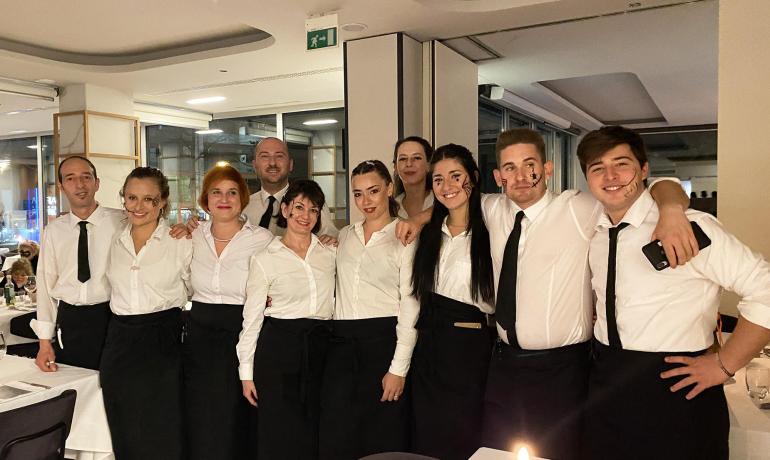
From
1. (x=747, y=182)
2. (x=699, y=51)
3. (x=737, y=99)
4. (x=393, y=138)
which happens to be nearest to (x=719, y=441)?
(x=747, y=182)

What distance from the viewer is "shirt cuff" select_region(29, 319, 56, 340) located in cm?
303

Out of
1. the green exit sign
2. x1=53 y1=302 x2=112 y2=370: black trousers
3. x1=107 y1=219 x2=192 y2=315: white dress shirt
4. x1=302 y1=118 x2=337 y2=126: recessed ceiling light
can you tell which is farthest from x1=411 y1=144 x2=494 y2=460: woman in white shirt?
x1=302 y1=118 x2=337 y2=126: recessed ceiling light

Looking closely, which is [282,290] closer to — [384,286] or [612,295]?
[384,286]

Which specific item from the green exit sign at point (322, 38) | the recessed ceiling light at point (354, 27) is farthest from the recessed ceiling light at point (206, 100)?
the green exit sign at point (322, 38)

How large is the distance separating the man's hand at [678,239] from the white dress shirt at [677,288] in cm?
7

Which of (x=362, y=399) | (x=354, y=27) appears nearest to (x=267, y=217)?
(x=362, y=399)

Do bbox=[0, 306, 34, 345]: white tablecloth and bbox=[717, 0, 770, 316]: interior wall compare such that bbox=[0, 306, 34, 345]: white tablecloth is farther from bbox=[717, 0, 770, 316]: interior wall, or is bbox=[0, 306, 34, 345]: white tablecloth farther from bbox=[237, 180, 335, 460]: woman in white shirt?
bbox=[717, 0, 770, 316]: interior wall

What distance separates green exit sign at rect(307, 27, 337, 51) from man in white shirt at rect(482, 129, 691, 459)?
2395mm

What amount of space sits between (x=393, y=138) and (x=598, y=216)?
290 centimetres

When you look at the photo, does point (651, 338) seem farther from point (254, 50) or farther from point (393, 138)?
point (254, 50)

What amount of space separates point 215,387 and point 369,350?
0.78 metres

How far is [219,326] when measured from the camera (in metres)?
2.79

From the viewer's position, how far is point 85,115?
22.6ft

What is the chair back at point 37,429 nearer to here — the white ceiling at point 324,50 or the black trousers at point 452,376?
the black trousers at point 452,376
